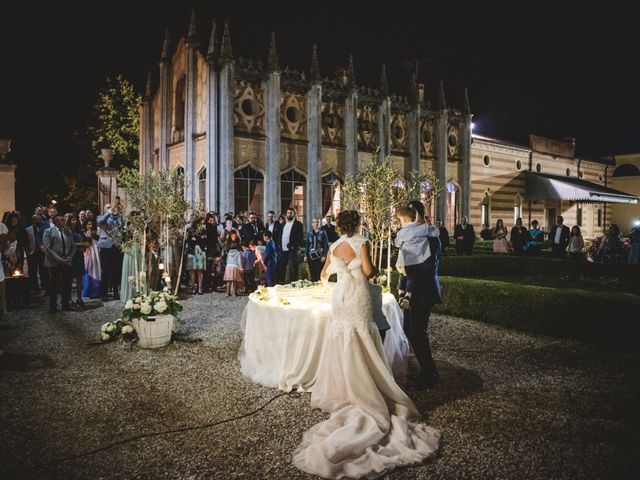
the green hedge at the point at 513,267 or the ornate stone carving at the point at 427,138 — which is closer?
the green hedge at the point at 513,267

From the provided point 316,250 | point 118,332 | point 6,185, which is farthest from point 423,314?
point 6,185

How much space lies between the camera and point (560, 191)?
1252 inches

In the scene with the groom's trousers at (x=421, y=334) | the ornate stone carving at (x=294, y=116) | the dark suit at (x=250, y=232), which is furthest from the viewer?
the ornate stone carving at (x=294, y=116)

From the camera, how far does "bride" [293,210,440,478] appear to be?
13.5 feet

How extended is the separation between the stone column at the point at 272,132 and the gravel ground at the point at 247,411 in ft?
44.3

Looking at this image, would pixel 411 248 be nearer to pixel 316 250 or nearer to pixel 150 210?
pixel 150 210

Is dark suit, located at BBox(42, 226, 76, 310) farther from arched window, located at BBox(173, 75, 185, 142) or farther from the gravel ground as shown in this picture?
arched window, located at BBox(173, 75, 185, 142)

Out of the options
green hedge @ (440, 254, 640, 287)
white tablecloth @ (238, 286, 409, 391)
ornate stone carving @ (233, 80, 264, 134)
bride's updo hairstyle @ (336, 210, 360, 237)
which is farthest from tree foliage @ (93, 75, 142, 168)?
bride's updo hairstyle @ (336, 210, 360, 237)

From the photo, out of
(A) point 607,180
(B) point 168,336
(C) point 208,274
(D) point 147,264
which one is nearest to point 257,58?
(C) point 208,274

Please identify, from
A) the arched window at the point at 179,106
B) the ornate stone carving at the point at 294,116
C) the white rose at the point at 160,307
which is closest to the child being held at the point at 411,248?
the white rose at the point at 160,307

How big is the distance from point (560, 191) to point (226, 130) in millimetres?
22920

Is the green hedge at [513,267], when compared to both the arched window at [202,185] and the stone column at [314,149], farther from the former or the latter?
the arched window at [202,185]

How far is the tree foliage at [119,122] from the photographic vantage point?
32.1 meters

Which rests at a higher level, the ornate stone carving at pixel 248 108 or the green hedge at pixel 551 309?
the ornate stone carving at pixel 248 108
